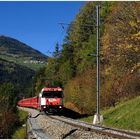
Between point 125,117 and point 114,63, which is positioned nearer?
point 125,117

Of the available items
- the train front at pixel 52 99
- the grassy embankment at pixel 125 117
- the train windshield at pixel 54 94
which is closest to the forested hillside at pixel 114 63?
the grassy embankment at pixel 125 117

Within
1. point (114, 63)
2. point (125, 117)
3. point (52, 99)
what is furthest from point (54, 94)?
point (125, 117)

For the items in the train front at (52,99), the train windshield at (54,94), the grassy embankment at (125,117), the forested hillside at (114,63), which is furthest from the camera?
the train windshield at (54,94)

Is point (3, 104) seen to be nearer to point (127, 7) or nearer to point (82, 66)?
point (82, 66)

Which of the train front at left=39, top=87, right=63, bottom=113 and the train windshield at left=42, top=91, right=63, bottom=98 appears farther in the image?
the train windshield at left=42, top=91, right=63, bottom=98

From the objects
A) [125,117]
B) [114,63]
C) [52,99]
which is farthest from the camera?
[52,99]

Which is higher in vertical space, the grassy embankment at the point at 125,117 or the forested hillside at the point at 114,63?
the forested hillside at the point at 114,63

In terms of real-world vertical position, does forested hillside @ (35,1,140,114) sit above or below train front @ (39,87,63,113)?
above

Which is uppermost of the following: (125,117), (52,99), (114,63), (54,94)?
(114,63)

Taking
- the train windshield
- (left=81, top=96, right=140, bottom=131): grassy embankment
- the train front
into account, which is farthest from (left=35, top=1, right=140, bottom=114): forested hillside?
the train front

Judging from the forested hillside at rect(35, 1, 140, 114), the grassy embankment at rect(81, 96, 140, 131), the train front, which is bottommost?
the grassy embankment at rect(81, 96, 140, 131)

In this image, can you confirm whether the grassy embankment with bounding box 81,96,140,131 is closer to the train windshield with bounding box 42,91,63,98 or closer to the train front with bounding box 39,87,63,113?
the train front with bounding box 39,87,63,113

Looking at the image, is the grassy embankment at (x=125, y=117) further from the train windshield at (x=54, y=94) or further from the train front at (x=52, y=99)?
the train windshield at (x=54, y=94)

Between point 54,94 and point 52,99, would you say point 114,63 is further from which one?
point 52,99
